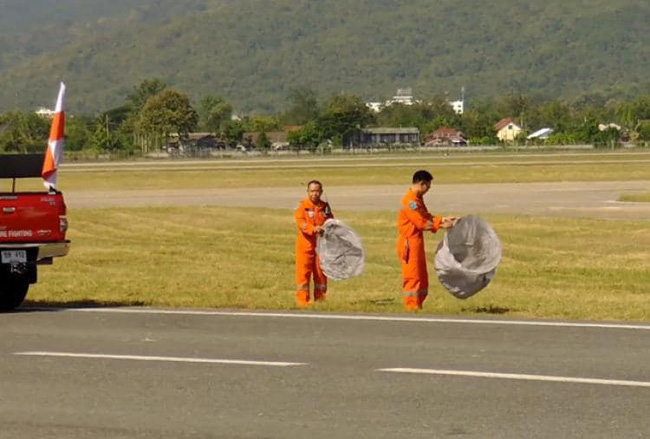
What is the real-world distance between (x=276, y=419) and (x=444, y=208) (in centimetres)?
3566

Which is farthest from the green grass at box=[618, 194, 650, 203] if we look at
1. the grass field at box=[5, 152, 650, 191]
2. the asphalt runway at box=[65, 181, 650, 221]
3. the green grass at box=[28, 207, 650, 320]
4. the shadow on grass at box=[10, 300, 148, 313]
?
the shadow on grass at box=[10, 300, 148, 313]

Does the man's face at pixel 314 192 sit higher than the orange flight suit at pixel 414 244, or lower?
higher

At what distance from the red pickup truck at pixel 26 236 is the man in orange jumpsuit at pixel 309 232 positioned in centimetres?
272

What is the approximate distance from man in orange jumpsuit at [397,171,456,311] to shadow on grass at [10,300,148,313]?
368 cm

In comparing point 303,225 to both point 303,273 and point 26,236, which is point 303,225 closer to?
point 303,273

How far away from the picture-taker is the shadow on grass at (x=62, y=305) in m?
17.4

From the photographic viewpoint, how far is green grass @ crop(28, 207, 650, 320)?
715 inches

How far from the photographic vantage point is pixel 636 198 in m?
48.8

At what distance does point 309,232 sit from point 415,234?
1396mm

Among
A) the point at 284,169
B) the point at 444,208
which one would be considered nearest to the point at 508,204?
the point at 444,208

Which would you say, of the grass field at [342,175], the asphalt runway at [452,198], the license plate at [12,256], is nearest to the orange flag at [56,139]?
the license plate at [12,256]

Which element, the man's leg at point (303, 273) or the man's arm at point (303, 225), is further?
the man's leg at point (303, 273)

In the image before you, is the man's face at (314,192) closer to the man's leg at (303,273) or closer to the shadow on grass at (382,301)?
the man's leg at (303,273)

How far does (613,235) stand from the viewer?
33.1m
